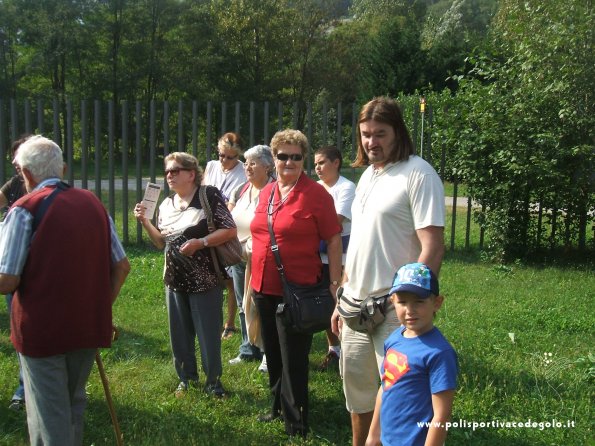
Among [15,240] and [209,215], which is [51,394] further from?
[209,215]

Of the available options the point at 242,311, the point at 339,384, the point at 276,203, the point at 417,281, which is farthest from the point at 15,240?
the point at 242,311

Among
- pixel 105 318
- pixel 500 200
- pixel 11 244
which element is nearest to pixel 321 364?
pixel 105 318

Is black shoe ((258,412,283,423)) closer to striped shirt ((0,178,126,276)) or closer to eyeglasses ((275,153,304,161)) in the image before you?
eyeglasses ((275,153,304,161))

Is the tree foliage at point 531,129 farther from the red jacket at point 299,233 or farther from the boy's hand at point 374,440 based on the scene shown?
the boy's hand at point 374,440

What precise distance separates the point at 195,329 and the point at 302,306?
1123 millimetres

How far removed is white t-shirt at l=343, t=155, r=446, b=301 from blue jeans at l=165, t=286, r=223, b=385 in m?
1.56

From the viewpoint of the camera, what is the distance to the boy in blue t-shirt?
243cm

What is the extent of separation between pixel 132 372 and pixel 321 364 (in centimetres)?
149

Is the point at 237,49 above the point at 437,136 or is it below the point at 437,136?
above

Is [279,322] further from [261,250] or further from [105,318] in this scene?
[105,318]

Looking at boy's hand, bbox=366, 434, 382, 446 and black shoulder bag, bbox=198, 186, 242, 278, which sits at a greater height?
black shoulder bag, bbox=198, 186, 242, 278

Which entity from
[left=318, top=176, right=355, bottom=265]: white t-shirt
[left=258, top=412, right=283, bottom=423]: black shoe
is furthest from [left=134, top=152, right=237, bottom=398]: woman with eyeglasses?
[left=318, top=176, right=355, bottom=265]: white t-shirt

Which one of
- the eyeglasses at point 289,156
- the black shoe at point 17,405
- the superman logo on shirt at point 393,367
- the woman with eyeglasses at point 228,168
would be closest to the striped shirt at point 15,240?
the eyeglasses at point 289,156

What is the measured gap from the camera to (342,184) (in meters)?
5.25
